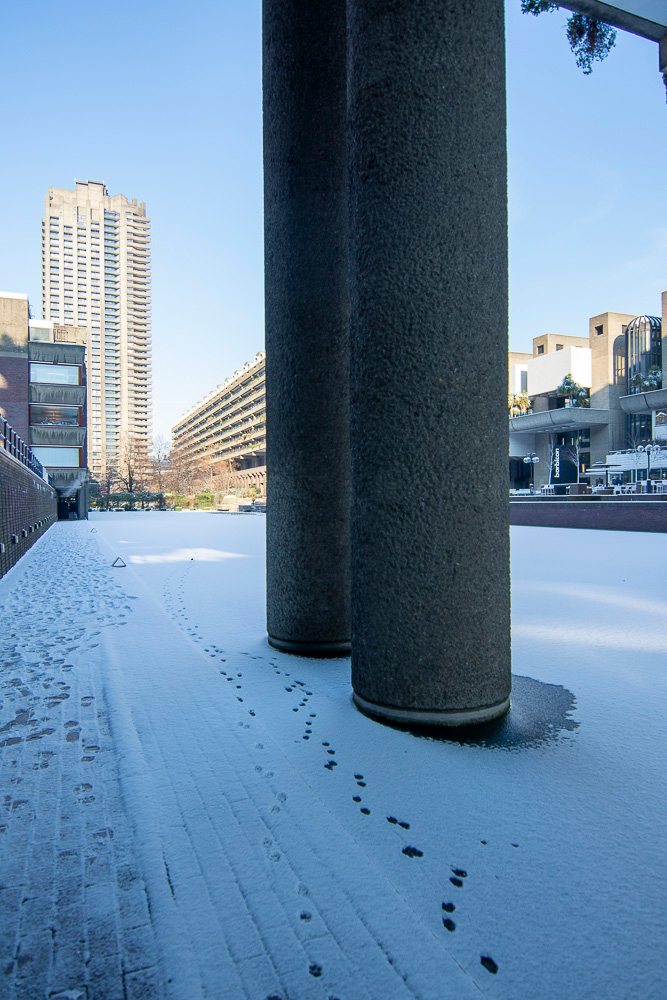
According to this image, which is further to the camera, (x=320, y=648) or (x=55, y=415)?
(x=55, y=415)

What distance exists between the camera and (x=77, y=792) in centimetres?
262

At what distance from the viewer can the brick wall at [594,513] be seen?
19516 millimetres

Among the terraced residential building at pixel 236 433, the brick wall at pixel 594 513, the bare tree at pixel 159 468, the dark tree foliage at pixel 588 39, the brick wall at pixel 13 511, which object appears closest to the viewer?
the dark tree foliage at pixel 588 39

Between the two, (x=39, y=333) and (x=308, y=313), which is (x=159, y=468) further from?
(x=308, y=313)

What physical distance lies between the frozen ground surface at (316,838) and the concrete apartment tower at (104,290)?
185 m

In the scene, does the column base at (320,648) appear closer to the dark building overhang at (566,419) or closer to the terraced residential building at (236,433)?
the dark building overhang at (566,419)

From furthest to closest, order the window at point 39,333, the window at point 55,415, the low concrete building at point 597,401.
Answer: the window at point 39,333, the window at point 55,415, the low concrete building at point 597,401

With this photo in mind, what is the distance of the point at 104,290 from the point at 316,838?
20782 cm

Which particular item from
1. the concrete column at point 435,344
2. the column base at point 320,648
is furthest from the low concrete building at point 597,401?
the concrete column at point 435,344

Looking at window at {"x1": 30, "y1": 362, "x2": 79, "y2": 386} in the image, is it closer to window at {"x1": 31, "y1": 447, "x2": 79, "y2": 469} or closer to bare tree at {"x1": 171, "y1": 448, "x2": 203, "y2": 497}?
window at {"x1": 31, "y1": 447, "x2": 79, "y2": 469}

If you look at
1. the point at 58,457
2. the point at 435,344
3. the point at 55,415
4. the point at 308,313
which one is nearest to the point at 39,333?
the point at 55,415

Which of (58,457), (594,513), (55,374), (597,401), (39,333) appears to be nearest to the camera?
(594,513)

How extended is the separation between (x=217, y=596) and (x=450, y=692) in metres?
5.16

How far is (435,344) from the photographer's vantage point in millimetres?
3133
